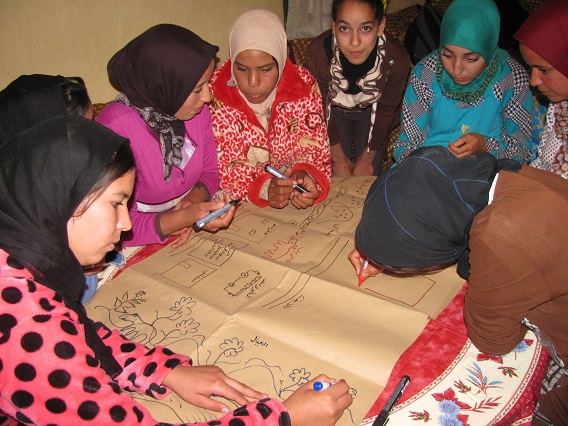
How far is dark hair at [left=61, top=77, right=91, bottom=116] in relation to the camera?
1.24 metres

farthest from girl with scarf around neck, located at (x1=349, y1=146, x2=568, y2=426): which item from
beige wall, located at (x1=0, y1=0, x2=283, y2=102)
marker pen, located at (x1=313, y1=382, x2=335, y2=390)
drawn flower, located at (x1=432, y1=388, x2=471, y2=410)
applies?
beige wall, located at (x1=0, y1=0, x2=283, y2=102)

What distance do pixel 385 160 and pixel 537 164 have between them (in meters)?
0.87

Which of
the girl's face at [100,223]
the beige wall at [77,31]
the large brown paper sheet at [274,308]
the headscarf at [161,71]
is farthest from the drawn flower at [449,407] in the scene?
the beige wall at [77,31]

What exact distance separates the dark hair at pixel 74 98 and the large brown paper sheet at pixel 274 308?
496 mm

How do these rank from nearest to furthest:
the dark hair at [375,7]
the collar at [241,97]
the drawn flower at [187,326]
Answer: the drawn flower at [187,326] < the collar at [241,97] < the dark hair at [375,7]

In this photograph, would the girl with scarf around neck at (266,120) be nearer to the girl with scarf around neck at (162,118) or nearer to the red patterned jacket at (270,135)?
the red patterned jacket at (270,135)

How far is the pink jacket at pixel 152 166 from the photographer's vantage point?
4.46 feet

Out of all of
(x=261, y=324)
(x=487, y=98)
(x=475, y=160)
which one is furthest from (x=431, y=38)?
(x=261, y=324)

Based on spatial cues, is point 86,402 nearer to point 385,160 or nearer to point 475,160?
point 475,160

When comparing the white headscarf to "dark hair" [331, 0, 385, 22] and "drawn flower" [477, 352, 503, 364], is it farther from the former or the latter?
"drawn flower" [477, 352, 503, 364]

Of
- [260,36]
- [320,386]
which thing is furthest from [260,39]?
[320,386]

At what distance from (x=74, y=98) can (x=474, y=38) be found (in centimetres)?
147

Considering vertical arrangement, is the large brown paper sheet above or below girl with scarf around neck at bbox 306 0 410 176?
below

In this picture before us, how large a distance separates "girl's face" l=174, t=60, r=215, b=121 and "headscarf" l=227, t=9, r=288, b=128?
0.64 feet
